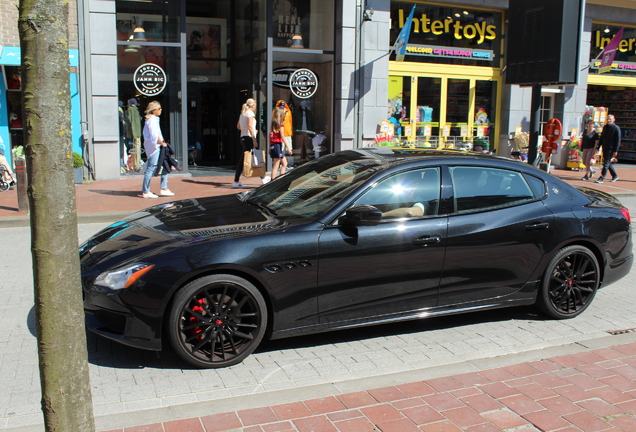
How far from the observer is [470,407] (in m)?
3.68

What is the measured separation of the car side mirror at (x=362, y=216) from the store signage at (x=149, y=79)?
11.5 m

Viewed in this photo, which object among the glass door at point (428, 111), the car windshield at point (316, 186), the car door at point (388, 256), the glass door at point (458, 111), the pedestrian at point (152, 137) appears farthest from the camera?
the glass door at point (458, 111)

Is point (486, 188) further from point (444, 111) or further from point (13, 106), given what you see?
point (444, 111)

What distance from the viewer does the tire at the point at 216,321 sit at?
164 inches

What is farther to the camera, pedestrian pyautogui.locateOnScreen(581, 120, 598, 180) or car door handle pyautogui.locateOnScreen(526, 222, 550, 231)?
pedestrian pyautogui.locateOnScreen(581, 120, 598, 180)

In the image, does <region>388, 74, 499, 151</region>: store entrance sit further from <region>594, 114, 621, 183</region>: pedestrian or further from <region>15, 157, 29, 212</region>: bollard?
<region>15, 157, 29, 212</region>: bollard

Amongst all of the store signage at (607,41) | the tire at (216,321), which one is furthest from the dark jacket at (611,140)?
the tire at (216,321)

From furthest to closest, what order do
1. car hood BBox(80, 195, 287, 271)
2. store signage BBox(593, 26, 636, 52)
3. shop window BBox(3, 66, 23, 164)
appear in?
store signage BBox(593, 26, 636, 52) < shop window BBox(3, 66, 23, 164) < car hood BBox(80, 195, 287, 271)

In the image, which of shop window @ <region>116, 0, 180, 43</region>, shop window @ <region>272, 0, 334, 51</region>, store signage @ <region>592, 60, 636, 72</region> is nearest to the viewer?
shop window @ <region>116, 0, 180, 43</region>

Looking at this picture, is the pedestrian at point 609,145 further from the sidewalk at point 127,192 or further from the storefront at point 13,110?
the storefront at point 13,110

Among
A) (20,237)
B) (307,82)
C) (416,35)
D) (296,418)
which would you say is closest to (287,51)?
(307,82)

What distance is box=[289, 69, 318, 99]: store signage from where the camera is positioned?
16531 millimetres

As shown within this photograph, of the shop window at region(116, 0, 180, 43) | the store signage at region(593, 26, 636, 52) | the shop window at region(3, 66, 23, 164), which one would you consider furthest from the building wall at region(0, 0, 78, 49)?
the store signage at region(593, 26, 636, 52)

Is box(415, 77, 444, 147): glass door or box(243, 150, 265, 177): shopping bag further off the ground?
box(415, 77, 444, 147): glass door
